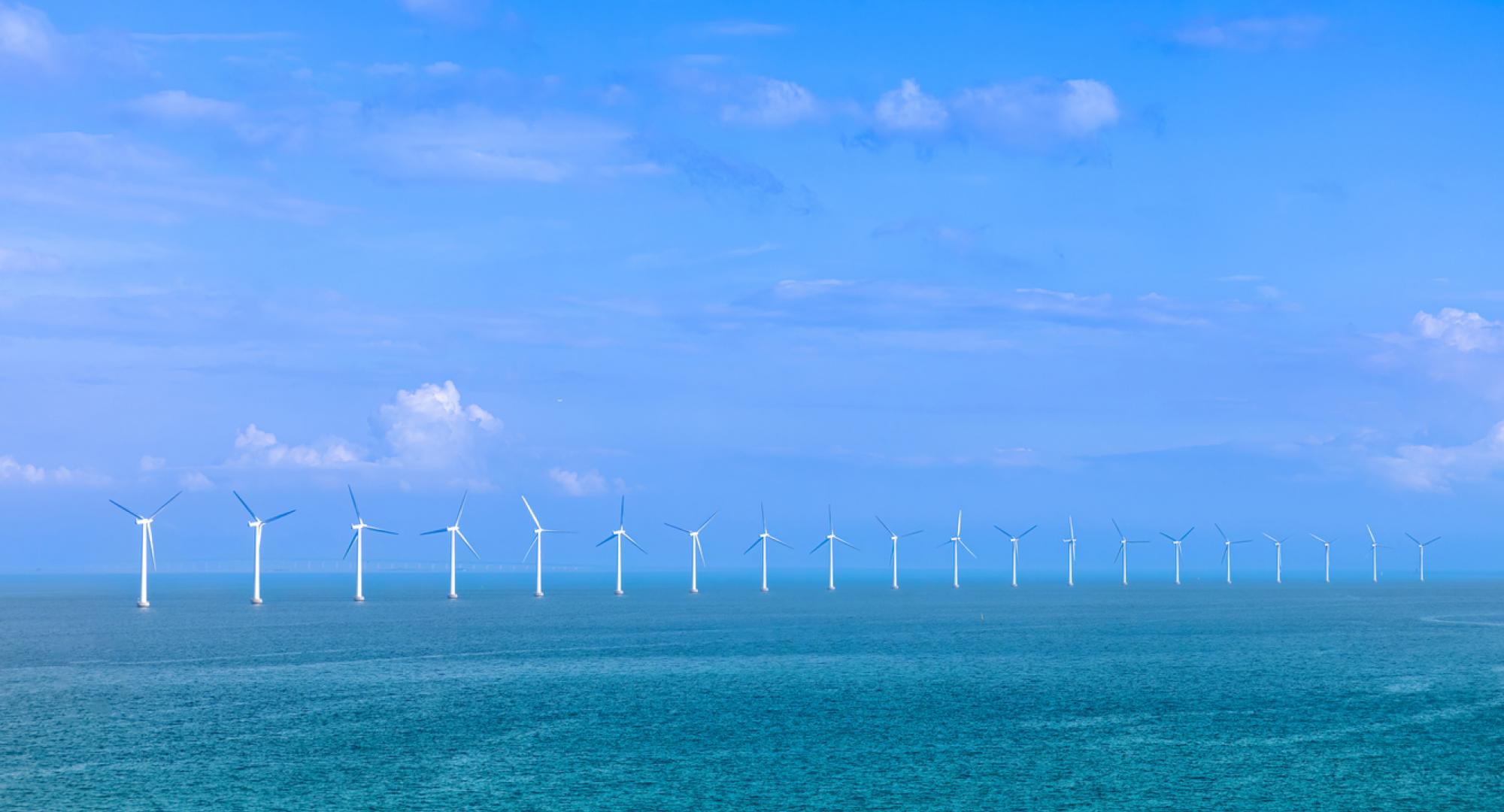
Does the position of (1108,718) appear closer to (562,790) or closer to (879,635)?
(562,790)

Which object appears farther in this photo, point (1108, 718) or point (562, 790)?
point (1108, 718)

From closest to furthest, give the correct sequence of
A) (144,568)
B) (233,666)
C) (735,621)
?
1. (233,666)
2. (735,621)
3. (144,568)

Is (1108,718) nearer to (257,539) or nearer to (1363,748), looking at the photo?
(1363,748)

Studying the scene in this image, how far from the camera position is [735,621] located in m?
176

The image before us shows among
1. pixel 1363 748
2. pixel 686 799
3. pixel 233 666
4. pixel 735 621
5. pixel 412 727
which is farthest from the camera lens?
pixel 735 621

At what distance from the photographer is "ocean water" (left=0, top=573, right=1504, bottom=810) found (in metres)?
55.7

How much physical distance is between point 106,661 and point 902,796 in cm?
7827

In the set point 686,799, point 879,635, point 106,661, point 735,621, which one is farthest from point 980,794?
point 735,621

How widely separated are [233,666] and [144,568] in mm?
95859

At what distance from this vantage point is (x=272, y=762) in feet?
201

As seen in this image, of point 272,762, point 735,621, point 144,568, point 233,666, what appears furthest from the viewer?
point 144,568

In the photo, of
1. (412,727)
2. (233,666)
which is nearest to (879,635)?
(233,666)

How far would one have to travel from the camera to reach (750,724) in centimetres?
7438

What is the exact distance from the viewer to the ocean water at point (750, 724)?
55656mm
